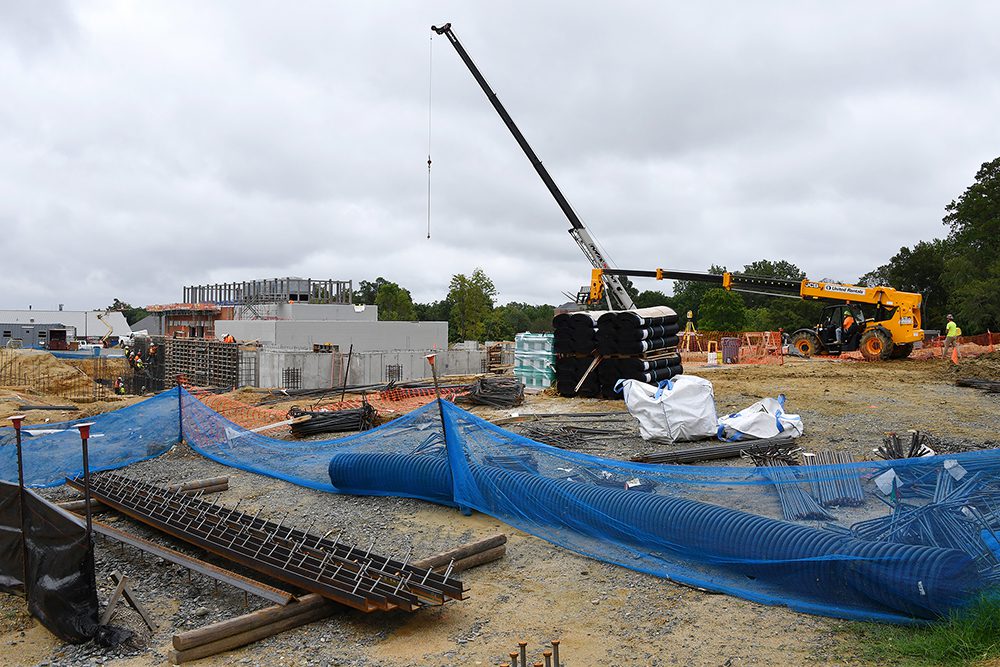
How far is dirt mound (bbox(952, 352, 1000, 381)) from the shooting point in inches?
844

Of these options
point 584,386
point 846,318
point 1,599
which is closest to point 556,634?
point 1,599

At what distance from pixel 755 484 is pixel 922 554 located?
1468mm

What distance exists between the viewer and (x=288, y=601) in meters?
5.88

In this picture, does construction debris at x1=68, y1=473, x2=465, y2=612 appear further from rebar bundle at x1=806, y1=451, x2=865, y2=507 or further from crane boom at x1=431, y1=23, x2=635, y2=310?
crane boom at x1=431, y1=23, x2=635, y2=310

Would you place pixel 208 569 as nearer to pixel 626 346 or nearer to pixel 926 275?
pixel 626 346

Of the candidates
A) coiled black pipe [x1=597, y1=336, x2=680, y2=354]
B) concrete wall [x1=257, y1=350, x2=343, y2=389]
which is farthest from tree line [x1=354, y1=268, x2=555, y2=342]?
coiled black pipe [x1=597, y1=336, x2=680, y2=354]

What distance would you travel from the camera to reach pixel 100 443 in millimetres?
12734

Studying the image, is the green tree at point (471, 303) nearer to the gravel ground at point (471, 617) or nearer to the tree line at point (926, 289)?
the tree line at point (926, 289)

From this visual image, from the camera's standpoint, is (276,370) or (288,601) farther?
(276,370)

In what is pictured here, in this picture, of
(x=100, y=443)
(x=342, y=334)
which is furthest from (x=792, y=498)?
(x=342, y=334)

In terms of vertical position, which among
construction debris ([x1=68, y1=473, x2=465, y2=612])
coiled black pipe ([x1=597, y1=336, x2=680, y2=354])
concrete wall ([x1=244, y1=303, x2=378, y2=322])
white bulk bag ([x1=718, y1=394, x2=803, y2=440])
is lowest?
construction debris ([x1=68, y1=473, x2=465, y2=612])

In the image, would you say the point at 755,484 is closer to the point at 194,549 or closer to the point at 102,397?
the point at 194,549

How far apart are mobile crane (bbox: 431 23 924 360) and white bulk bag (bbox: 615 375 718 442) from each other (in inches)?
513

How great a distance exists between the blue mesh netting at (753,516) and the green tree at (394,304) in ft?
193
